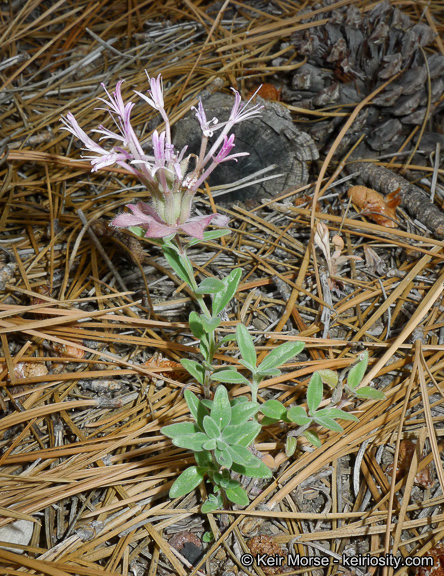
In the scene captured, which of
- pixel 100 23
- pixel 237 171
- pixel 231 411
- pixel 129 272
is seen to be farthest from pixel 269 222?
pixel 100 23

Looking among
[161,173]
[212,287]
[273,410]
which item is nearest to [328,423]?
[273,410]

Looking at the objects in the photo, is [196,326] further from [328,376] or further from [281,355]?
[328,376]

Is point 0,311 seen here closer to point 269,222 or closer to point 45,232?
point 45,232

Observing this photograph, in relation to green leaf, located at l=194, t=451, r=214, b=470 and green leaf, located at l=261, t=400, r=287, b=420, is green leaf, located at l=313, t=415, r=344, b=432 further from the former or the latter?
green leaf, located at l=194, t=451, r=214, b=470

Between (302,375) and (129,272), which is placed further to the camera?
(129,272)

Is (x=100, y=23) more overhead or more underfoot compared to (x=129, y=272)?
more overhead

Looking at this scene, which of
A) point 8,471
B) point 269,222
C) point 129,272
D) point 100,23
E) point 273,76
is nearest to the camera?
point 8,471

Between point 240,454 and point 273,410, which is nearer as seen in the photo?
point 240,454
